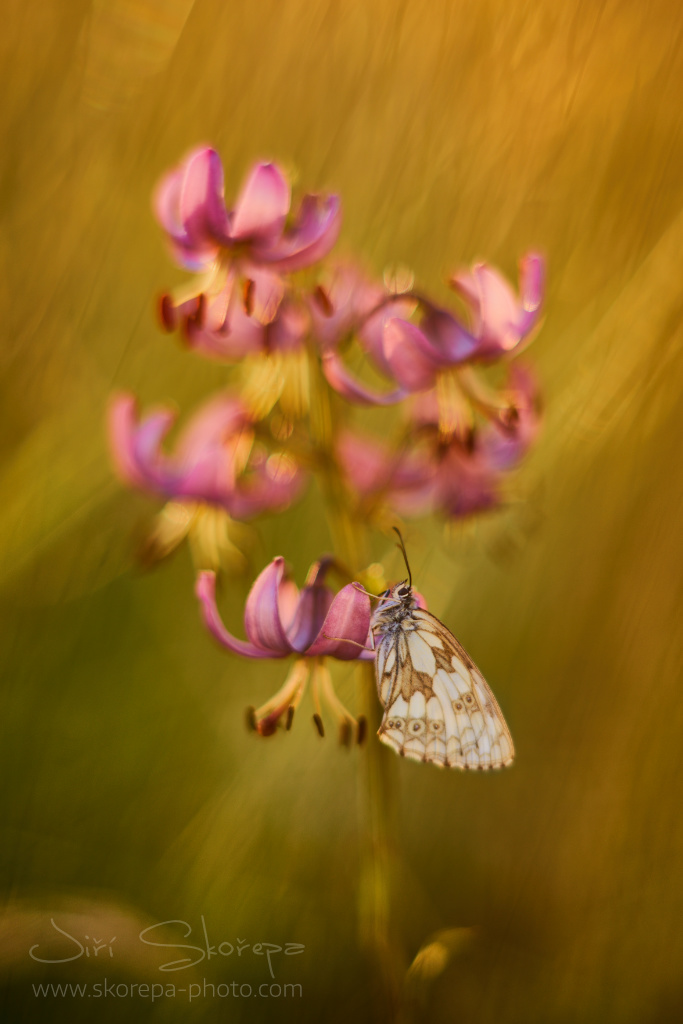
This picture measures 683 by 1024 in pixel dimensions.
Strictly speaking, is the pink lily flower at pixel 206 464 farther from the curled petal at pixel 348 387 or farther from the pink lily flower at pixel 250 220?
the pink lily flower at pixel 250 220

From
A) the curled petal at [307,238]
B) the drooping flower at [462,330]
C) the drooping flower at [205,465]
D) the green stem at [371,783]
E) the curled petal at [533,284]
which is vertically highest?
the curled petal at [307,238]

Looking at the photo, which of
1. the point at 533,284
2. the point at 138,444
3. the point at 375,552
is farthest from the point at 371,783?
the point at 375,552

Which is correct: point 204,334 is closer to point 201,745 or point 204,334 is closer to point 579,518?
point 201,745

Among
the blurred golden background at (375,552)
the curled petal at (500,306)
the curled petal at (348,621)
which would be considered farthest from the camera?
the blurred golden background at (375,552)

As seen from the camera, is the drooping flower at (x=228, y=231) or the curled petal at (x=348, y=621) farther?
the drooping flower at (x=228, y=231)

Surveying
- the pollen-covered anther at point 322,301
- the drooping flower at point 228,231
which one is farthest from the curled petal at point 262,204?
the pollen-covered anther at point 322,301

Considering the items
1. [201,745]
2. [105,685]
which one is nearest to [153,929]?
[201,745]

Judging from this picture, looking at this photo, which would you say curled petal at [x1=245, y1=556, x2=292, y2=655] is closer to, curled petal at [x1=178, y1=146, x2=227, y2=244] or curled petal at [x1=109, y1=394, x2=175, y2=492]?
curled petal at [x1=109, y1=394, x2=175, y2=492]
